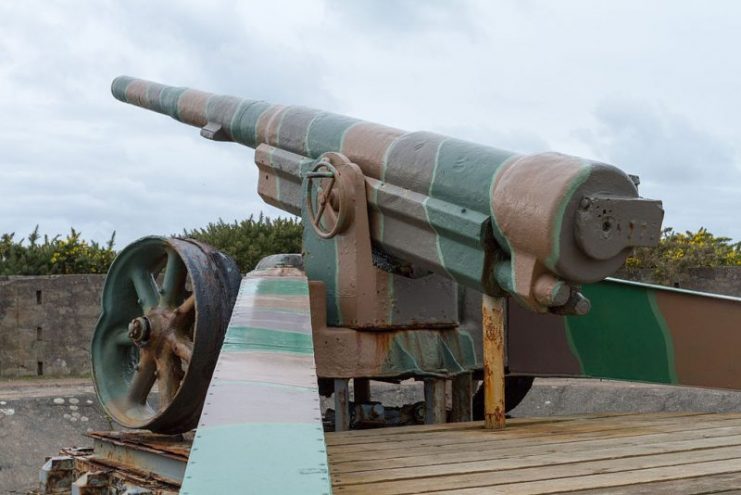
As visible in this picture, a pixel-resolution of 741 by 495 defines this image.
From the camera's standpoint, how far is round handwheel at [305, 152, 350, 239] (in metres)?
4.69

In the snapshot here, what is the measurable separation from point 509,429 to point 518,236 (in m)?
0.76

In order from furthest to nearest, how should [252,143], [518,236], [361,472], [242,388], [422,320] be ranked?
[252,143] → [422,320] → [518,236] → [361,472] → [242,388]

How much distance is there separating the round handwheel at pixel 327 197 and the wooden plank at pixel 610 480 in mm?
2061

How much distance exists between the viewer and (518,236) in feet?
12.6

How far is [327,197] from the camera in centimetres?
478

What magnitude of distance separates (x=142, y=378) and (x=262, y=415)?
296cm

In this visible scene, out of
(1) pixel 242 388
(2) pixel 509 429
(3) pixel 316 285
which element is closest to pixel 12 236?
(3) pixel 316 285

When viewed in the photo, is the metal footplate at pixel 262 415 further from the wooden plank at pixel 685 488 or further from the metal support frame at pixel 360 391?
the metal support frame at pixel 360 391

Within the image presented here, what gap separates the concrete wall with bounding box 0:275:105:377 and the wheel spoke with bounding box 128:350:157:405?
6.20m

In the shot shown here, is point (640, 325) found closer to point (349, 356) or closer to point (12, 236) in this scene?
point (349, 356)

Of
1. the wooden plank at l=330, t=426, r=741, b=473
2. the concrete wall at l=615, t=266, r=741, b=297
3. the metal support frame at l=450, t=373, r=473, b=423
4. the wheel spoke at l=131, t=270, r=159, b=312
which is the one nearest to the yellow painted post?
the wooden plank at l=330, t=426, r=741, b=473

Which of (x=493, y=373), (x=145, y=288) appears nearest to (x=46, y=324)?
(x=145, y=288)

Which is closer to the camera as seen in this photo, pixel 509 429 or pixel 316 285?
pixel 509 429

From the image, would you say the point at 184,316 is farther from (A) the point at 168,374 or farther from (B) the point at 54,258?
(B) the point at 54,258
